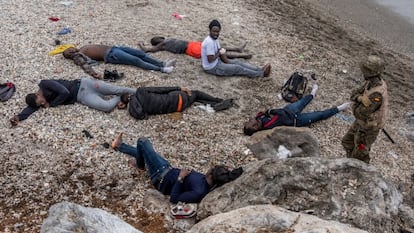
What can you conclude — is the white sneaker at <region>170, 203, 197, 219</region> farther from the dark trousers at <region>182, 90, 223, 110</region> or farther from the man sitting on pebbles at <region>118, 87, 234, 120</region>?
the dark trousers at <region>182, 90, 223, 110</region>

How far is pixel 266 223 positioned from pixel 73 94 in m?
5.94

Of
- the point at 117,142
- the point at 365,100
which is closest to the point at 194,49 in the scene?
the point at 117,142

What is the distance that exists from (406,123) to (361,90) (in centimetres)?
421

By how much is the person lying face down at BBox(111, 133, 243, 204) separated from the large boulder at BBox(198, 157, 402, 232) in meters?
0.24

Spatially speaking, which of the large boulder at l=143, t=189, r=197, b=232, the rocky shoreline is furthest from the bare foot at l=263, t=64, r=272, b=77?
the large boulder at l=143, t=189, r=197, b=232

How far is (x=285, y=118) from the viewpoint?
9875 millimetres

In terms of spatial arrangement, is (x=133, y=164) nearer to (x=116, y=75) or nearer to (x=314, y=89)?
(x=116, y=75)

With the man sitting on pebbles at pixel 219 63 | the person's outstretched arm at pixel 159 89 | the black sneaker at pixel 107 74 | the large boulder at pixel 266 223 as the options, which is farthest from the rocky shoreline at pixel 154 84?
the large boulder at pixel 266 223

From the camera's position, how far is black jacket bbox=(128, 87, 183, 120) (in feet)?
31.9

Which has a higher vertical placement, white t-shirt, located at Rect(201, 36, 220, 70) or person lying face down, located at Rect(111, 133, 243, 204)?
white t-shirt, located at Rect(201, 36, 220, 70)

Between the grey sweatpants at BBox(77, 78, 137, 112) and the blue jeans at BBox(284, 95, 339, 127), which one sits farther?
the blue jeans at BBox(284, 95, 339, 127)

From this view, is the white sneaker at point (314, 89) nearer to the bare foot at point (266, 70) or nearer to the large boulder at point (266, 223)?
the bare foot at point (266, 70)

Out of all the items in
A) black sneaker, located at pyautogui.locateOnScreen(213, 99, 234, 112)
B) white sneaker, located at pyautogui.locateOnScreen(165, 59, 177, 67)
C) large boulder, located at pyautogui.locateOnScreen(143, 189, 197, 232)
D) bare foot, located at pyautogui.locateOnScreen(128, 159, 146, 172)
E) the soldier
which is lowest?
bare foot, located at pyautogui.locateOnScreen(128, 159, 146, 172)

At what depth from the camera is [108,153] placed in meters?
8.74
